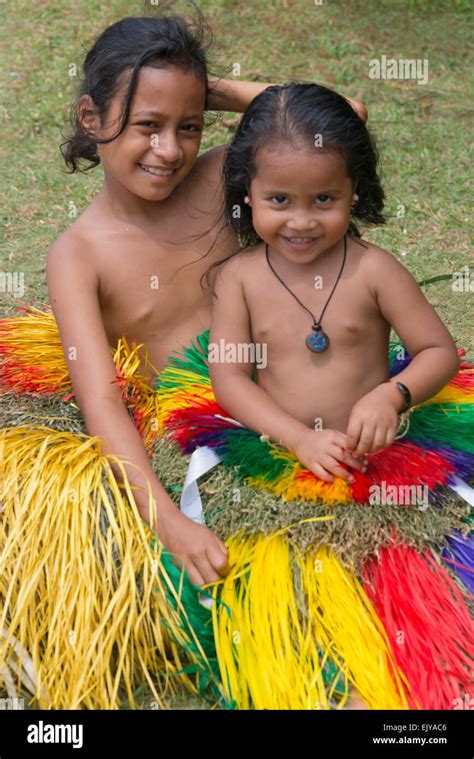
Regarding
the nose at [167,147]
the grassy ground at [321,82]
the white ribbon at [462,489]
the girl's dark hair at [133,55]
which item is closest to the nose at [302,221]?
the nose at [167,147]

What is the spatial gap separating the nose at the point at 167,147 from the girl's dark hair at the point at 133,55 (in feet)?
0.25

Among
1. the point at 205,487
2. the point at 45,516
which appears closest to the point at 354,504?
the point at 205,487

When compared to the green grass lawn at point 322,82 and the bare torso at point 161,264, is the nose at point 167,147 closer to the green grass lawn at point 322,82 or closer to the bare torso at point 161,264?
the bare torso at point 161,264

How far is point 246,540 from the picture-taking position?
6.18 feet

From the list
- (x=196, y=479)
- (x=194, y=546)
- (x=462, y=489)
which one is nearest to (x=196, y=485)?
(x=196, y=479)

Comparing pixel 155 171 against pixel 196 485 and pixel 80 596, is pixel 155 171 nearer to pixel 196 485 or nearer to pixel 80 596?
pixel 196 485

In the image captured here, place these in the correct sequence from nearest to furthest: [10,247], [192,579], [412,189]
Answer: [192,579], [10,247], [412,189]

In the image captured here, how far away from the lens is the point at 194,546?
1843 mm

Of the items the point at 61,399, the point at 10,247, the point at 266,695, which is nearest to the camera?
the point at 266,695

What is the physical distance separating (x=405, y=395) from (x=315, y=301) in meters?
0.26

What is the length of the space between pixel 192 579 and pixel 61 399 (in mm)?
595

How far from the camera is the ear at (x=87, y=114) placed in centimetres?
217

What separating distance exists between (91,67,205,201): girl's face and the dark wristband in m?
0.63

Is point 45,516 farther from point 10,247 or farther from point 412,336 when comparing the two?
point 10,247
